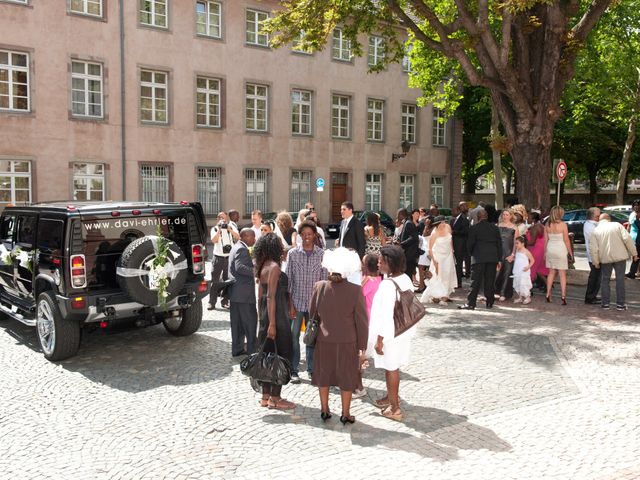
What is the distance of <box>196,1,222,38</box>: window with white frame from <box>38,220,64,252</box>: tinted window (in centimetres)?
2067

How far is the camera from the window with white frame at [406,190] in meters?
35.0

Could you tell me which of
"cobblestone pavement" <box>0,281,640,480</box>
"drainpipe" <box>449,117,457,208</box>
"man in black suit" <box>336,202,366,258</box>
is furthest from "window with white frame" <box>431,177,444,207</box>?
"cobblestone pavement" <box>0,281,640,480</box>

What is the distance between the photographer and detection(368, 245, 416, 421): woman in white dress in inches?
219

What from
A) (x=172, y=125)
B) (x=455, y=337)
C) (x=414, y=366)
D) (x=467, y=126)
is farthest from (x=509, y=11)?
(x=467, y=126)

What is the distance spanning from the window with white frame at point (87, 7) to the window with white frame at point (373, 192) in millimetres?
15128

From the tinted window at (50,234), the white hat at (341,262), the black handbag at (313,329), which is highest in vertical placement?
the tinted window at (50,234)

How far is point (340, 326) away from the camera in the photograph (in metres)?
5.45

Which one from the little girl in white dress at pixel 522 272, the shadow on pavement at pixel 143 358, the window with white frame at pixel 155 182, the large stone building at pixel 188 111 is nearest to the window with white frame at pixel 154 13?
the large stone building at pixel 188 111

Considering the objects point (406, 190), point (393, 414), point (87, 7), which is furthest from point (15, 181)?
point (393, 414)

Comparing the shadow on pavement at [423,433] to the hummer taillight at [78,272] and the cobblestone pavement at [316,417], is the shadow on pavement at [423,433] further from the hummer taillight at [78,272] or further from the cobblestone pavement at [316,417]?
the hummer taillight at [78,272]

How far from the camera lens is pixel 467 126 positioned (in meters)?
37.8

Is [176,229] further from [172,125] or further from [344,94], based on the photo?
[344,94]

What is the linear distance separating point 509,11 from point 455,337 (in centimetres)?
715

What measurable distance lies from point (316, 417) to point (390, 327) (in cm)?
112
